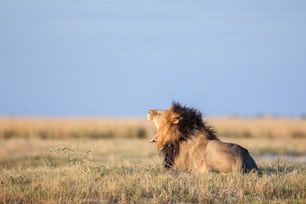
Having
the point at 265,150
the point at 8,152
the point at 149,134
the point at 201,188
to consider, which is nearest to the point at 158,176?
the point at 201,188

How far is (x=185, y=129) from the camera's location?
9.20 m

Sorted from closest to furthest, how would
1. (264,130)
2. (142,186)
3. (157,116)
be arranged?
(142,186) → (157,116) → (264,130)

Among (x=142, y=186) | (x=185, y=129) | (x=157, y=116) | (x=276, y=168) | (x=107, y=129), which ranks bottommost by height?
(x=142, y=186)

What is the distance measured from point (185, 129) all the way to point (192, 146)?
0.28m

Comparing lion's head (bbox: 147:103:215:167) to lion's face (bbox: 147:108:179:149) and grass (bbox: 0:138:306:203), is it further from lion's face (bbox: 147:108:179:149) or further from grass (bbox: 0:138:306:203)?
grass (bbox: 0:138:306:203)

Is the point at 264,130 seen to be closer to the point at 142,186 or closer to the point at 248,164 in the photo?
the point at 248,164

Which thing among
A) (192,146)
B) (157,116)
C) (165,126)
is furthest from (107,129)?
(192,146)

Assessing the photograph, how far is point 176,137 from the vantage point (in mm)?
9203

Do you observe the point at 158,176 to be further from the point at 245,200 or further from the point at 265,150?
the point at 265,150

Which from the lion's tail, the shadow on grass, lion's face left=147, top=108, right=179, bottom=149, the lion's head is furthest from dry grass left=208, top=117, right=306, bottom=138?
the lion's tail

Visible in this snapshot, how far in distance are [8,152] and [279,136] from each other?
40.0 ft

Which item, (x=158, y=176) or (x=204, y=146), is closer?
(x=158, y=176)

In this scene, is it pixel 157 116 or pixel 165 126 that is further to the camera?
pixel 157 116

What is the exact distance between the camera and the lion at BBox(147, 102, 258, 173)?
855 centimetres
